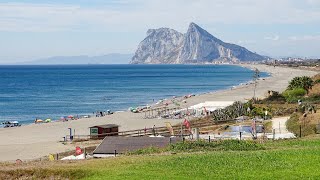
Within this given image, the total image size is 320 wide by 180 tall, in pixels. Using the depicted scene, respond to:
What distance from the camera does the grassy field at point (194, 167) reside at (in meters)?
20.0

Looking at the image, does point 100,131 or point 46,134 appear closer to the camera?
point 100,131

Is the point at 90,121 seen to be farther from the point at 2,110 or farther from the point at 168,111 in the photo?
the point at 2,110

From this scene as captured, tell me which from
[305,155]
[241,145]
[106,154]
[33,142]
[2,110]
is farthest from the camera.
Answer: [2,110]

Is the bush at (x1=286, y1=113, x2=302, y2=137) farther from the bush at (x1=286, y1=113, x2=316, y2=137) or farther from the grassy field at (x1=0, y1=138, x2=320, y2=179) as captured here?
the grassy field at (x1=0, y1=138, x2=320, y2=179)

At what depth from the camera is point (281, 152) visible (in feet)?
78.9

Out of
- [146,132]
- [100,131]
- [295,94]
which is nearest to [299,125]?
[146,132]

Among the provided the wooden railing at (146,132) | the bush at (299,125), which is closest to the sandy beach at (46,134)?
the wooden railing at (146,132)

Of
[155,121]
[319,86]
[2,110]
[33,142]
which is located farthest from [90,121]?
[319,86]

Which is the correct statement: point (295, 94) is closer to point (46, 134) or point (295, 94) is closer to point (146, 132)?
point (146, 132)

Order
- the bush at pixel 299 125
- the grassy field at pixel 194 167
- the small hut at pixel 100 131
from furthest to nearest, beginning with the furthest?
the small hut at pixel 100 131 → the bush at pixel 299 125 → the grassy field at pixel 194 167

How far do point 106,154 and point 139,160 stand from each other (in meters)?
9.06

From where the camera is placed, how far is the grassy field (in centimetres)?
2000

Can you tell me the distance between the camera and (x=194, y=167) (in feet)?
70.4

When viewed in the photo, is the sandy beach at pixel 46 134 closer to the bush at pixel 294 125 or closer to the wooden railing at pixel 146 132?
the wooden railing at pixel 146 132
